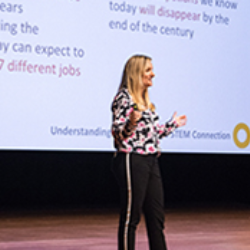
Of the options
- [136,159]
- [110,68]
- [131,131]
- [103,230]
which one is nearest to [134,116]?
[131,131]

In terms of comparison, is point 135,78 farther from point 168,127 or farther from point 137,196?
point 137,196

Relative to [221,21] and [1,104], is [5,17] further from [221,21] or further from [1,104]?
[221,21]

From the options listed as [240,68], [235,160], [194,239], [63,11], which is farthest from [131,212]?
[235,160]

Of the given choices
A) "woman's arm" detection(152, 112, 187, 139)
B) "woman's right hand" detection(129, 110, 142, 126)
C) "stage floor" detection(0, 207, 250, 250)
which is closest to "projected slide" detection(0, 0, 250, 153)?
"stage floor" detection(0, 207, 250, 250)

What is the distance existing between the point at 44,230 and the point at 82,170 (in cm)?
168

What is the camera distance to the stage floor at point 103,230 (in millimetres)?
3363

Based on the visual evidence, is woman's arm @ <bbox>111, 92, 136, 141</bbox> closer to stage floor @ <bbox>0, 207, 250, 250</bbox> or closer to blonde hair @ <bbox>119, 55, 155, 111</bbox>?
blonde hair @ <bbox>119, 55, 155, 111</bbox>

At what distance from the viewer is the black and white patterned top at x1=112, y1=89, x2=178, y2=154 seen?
7.59 feet

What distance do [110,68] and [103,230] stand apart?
4.73 feet

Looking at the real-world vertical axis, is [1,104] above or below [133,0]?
below

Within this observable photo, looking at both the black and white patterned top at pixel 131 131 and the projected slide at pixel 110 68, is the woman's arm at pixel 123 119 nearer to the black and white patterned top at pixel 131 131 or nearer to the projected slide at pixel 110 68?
the black and white patterned top at pixel 131 131

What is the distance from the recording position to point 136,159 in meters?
2.36

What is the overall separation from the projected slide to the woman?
204 cm

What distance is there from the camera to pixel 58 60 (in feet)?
14.5
